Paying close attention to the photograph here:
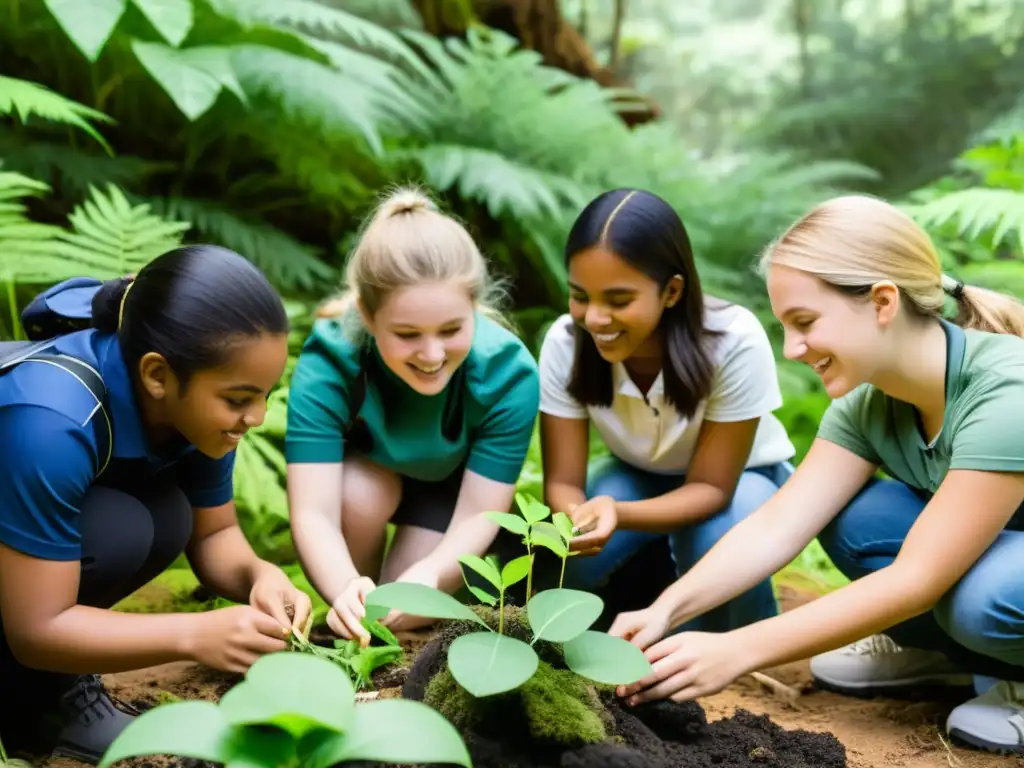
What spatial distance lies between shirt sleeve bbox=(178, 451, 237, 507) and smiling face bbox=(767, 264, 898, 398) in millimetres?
1268

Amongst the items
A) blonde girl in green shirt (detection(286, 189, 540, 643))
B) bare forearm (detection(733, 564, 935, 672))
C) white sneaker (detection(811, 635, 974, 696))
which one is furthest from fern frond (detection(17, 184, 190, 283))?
white sneaker (detection(811, 635, 974, 696))

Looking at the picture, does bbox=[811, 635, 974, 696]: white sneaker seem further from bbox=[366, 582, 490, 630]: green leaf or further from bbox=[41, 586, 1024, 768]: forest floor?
bbox=[366, 582, 490, 630]: green leaf

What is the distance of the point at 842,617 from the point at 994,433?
0.46m

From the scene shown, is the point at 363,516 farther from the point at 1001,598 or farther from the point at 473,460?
the point at 1001,598

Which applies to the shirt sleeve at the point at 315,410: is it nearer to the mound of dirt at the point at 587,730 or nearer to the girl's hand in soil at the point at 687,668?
the mound of dirt at the point at 587,730

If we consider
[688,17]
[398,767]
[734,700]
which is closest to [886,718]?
[734,700]

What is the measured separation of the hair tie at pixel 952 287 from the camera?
2.00 metres

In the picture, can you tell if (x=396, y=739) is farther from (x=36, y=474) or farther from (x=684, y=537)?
(x=684, y=537)

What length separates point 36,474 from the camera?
153 cm

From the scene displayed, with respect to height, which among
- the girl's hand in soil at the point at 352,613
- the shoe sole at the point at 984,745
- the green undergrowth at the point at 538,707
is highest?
the green undergrowth at the point at 538,707

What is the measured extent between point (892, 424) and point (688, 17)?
8.60m

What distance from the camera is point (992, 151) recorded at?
4.62 metres

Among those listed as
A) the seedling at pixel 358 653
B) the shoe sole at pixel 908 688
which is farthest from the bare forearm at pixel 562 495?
the shoe sole at pixel 908 688

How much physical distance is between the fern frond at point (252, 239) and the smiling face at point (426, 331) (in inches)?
67.7
